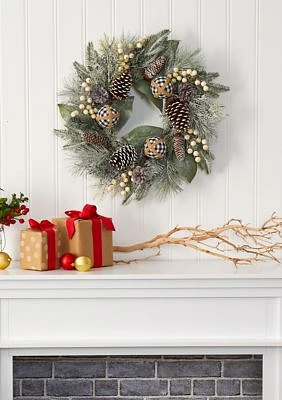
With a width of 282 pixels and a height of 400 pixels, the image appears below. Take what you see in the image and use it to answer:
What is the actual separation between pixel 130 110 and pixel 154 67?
162 mm

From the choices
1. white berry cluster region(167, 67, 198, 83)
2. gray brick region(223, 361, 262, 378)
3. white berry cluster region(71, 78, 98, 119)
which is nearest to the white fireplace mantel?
gray brick region(223, 361, 262, 378)

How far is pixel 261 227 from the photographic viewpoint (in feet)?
8.04

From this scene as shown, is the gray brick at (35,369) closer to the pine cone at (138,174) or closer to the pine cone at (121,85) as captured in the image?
the pine cone at (138,174)

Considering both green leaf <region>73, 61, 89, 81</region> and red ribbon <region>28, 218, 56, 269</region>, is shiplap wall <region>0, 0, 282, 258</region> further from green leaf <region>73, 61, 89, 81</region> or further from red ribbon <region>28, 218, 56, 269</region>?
red ribbon <region>28, 218, 56, 269</region>

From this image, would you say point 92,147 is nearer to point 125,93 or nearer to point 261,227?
point 125,93

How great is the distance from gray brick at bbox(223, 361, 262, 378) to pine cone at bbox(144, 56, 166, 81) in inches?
40.9

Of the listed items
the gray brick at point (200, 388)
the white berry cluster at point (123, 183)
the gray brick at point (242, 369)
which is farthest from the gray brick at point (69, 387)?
the white berry cluster at point (123, 183)

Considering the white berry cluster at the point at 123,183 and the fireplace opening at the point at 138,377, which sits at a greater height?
the white berry cluster at the point at 123,183

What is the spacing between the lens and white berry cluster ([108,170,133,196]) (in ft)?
7.85

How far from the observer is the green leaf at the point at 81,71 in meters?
2.40

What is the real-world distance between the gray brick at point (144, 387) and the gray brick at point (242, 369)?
8.8 inches

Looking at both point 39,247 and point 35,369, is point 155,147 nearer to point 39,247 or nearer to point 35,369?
point 39,247

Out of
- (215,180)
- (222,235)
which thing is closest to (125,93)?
(215,180)

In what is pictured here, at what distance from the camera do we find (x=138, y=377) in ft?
8.45
